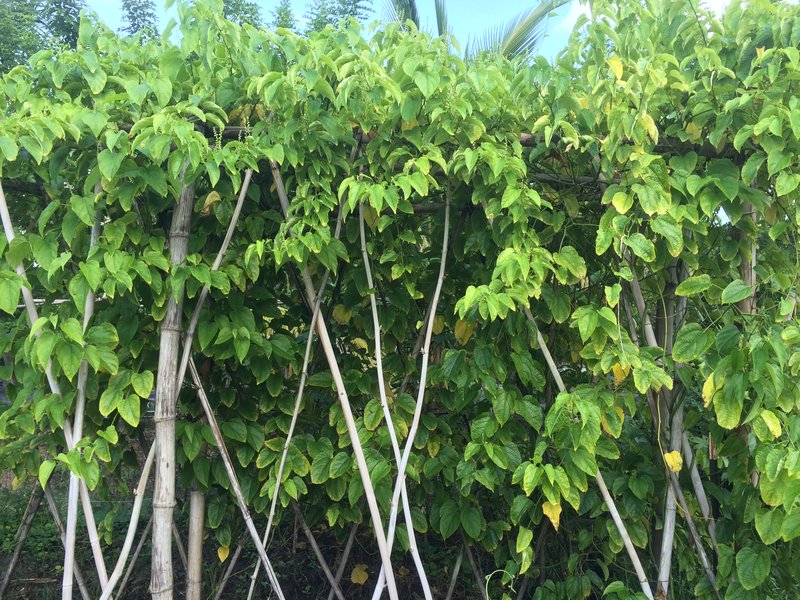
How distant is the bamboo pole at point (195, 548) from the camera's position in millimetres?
2236

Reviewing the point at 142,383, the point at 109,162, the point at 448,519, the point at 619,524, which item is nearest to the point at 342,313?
the point at 142,383

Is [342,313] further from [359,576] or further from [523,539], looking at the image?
[359,576]

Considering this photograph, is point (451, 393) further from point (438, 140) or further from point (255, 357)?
point (438, 140)

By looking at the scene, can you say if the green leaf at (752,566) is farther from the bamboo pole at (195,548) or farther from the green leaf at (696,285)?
the bamboo pole at (195,548)

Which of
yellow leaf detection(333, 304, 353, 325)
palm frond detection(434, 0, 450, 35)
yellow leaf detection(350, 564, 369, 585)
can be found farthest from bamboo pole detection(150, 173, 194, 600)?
palm frond detection(434, 0, 450, 35)

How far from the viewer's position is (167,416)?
200 centimetres

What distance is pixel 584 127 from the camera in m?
1.90

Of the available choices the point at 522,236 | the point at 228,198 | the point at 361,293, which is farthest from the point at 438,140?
the point at 228,198

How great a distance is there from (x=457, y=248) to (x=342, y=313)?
0.47m

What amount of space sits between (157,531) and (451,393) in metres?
1.05

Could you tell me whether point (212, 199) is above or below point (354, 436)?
above

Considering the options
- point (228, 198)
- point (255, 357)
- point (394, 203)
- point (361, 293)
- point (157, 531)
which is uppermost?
point (228, 198)

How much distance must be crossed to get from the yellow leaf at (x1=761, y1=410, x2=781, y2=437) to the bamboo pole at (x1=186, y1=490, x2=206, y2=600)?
5.96 feet

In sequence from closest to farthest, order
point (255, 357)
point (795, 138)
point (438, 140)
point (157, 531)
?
1. point (795, 138)
2. point (438, 140)
3. point (157, 531)
4. point (255, 357)
